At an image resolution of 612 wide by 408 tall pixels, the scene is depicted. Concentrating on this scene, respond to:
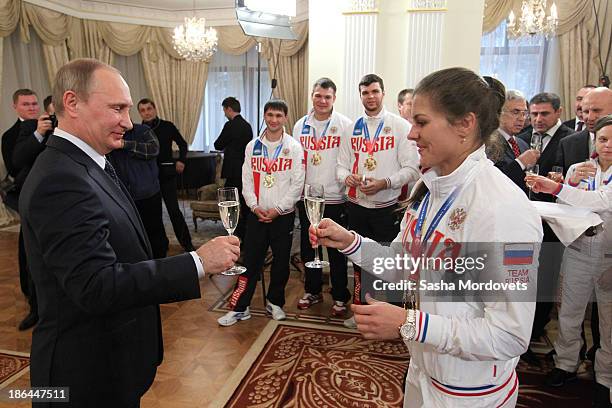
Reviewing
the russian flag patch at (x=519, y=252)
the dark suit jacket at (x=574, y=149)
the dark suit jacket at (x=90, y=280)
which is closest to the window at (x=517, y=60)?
the dark suit jacket at (x=574, y=149)

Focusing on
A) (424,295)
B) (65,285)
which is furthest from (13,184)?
(424,295)

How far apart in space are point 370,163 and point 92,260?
2495 mm

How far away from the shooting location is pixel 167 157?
4.90m

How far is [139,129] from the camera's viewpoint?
4047 millimetres

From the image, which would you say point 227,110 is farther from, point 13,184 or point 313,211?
point 313,211

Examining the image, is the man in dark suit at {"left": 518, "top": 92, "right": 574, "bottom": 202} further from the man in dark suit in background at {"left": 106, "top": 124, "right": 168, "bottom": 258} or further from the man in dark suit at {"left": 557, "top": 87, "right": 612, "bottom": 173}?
the man in dark suit in background at {"left": 106, "top": 124, "right": 168, "bottom": 258}

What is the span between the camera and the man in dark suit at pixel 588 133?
9.08ft

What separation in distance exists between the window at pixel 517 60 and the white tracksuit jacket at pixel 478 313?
6318 mm

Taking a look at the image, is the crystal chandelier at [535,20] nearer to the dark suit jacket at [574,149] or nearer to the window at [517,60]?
the window at [517,60]

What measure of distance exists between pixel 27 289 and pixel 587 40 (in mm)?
7395

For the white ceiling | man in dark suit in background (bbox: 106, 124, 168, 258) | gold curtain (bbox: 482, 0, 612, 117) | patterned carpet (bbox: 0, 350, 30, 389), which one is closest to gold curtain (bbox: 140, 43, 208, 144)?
the white ceiling

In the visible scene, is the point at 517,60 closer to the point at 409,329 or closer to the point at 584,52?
the point at 584,52

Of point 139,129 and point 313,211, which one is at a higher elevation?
point 139,129

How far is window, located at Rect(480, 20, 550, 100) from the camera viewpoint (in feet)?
21.7
